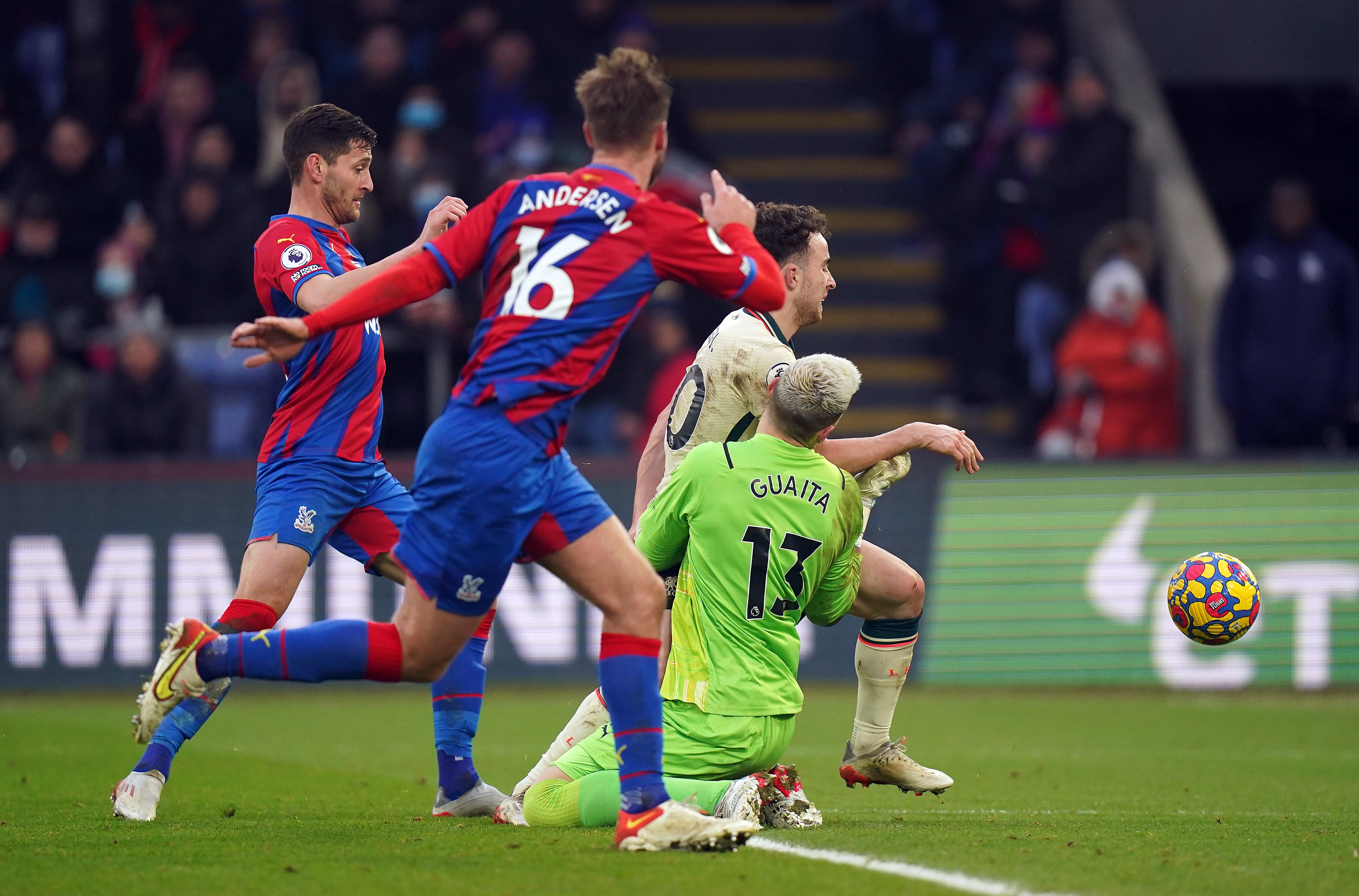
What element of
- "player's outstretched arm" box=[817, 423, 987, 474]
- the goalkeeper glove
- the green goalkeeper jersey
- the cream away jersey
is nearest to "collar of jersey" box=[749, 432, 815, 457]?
the green goalkeeper jersey

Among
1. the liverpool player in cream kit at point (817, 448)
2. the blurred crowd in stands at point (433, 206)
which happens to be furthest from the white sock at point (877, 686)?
the blurred crowd in stands at point (433, 206)

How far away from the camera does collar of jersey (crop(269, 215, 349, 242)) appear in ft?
21.6

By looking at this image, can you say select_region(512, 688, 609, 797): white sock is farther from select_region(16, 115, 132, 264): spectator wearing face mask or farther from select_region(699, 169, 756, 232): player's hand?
select_region(16, 115, 132, 264): spectator wearing face mask

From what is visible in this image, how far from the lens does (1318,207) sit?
18125mm

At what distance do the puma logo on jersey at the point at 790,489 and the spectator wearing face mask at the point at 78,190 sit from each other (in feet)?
33.9

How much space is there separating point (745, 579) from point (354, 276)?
1752 mm

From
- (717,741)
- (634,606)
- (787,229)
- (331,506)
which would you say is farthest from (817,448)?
(331,506)

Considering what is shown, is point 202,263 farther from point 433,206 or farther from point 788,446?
point 788,446

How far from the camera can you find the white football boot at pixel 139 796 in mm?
6254

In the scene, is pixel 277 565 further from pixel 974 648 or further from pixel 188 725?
pixel 974 648

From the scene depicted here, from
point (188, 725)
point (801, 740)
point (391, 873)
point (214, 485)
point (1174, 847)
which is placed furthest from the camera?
point (214, 485)

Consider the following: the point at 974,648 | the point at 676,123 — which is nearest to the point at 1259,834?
the point at 974,648

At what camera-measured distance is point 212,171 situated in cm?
1414

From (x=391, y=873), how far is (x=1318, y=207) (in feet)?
51.9
